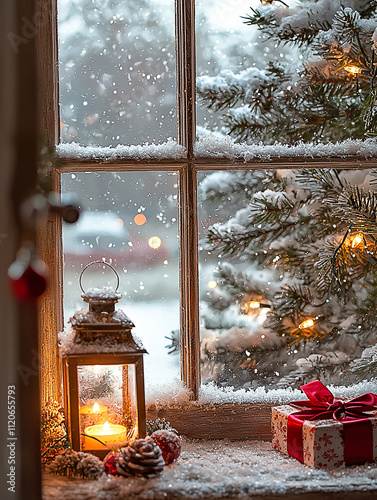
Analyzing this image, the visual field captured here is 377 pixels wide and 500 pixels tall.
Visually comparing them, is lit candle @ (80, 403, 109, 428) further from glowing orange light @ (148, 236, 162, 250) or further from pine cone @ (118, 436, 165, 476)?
glowing orange light @ (148, 236, 162, 250)

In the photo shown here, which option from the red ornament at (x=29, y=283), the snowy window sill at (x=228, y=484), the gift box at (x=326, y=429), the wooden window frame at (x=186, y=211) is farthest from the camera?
the wooden window frame at (x=186, y=211)

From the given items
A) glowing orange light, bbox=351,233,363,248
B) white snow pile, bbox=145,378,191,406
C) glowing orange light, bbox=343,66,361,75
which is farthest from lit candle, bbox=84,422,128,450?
glowing orange light, bbox=343,66,361,75

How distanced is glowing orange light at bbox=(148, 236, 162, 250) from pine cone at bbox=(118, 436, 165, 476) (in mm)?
498

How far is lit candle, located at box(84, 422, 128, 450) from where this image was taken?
1.13 metres

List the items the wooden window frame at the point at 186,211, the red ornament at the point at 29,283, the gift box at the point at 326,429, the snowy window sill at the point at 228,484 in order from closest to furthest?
the red ornament at the point at 29,283, the snowy window sill at the point at 228,484, the gift box at the point at 326,429, the wooden window frame at the point at 186,211

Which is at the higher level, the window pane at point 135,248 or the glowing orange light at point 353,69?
the glowing orange light at point 353,69

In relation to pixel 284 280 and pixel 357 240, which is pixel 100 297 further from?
pixel 357 240

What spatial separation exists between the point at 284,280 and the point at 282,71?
0.54 m

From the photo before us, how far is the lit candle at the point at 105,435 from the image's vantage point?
44.6 inches

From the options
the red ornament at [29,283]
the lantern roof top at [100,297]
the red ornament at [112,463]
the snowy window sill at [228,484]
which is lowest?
the snowy window sill at [228,484]

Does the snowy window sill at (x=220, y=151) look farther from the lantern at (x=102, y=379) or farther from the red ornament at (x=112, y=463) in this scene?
the red ornament at (x=112, y=463)

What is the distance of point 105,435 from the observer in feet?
3.76

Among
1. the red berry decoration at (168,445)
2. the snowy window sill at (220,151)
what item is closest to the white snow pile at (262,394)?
the red berry decoration at (168,445)

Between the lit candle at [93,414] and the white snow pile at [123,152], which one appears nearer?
the lit candle at [93,414]
